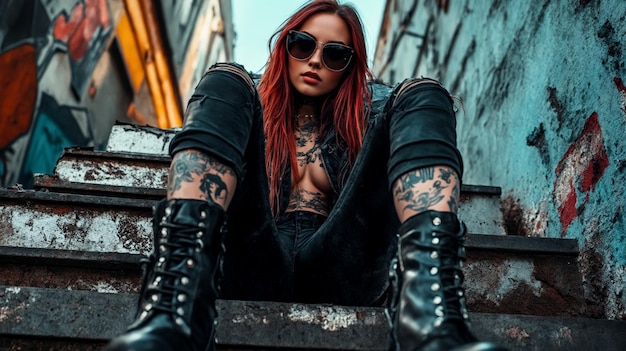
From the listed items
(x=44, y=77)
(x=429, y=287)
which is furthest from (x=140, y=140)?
(x=44, y=77)

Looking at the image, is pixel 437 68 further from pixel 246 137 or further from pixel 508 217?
pixel 246 137

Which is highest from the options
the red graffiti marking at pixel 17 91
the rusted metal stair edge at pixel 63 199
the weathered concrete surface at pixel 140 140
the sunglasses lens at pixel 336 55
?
the red graffiti marking at pixel 17 91

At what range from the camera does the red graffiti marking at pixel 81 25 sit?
6078mm

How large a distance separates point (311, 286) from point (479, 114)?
2265 mm

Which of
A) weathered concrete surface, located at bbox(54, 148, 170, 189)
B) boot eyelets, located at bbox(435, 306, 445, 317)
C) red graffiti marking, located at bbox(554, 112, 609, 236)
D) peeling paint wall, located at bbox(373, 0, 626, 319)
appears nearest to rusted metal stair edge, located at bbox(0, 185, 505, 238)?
peeling paint wall, located at bbox(373, 0, 626, 319)

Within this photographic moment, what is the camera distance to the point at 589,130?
1902mm

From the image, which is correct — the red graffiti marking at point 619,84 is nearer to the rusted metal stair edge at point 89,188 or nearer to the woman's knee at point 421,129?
the woman's knee at point 421,129

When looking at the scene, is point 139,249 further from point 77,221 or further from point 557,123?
point 557,123

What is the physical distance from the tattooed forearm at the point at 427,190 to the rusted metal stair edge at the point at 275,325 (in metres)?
0.29

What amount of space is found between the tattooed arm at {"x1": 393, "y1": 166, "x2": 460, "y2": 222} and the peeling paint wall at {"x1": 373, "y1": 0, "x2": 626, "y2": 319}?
2.17 ft

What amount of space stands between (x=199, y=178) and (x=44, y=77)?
16.6 ft

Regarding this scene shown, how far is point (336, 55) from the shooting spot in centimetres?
190

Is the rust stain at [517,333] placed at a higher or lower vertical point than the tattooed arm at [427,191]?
lower

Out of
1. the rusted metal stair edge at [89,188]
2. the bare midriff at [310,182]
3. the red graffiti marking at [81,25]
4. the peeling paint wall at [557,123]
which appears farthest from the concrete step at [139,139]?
the red graffiti marking at [81,25]
